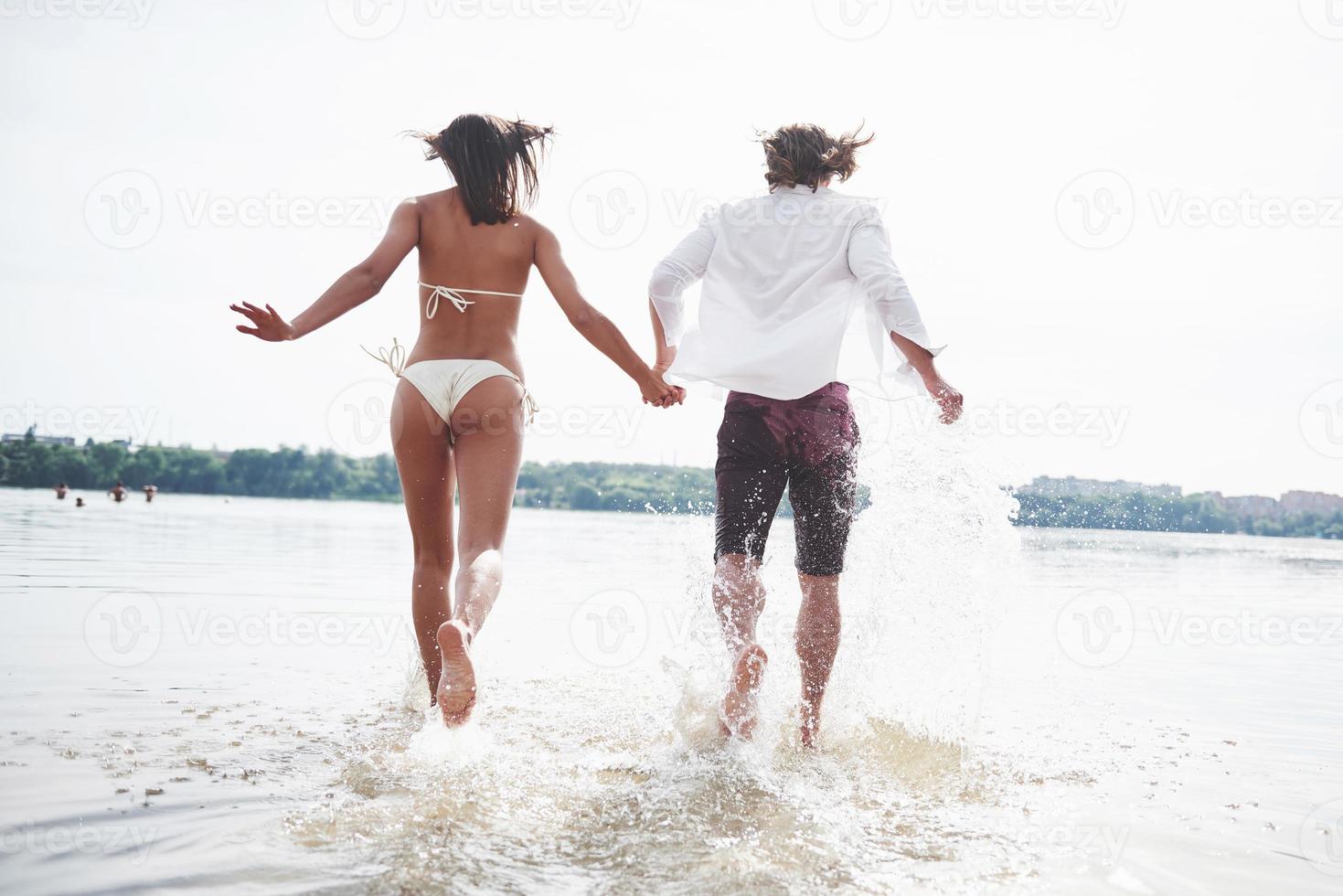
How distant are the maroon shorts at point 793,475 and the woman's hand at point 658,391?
14.6 inches

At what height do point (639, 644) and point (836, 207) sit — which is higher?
point (836, 207)

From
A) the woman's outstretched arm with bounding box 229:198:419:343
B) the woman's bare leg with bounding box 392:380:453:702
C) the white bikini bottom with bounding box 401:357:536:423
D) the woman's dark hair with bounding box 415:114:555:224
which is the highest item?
the woman's dark hair with bounding box 415:114:555:224

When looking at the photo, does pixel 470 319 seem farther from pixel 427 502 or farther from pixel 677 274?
pixel 677 274

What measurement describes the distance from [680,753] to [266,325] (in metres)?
2.13

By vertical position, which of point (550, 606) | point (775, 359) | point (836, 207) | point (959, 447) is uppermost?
point (836, 207)

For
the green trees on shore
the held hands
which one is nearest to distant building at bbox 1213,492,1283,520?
the held hands

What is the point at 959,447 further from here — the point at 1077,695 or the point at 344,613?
the point at 344,613

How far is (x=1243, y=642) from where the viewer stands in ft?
26.8

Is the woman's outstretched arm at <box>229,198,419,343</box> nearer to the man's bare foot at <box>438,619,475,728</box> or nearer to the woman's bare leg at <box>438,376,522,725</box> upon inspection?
the woman's bare leg at <box>438,376,522,725</box>

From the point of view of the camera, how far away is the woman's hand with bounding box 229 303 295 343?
133 inches

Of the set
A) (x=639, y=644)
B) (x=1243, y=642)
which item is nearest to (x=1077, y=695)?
(x=639, y=644)

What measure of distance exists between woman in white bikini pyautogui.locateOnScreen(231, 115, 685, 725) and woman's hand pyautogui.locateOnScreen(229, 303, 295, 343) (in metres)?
0.11

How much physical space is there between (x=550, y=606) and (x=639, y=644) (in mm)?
2412

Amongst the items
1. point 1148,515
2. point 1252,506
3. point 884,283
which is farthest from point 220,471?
point 884,283
